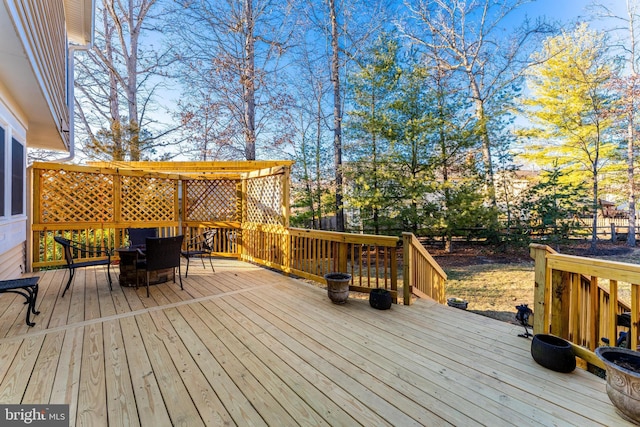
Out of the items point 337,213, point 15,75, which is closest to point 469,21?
point 337,213

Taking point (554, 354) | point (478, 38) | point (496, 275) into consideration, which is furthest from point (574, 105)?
point (554, 354)

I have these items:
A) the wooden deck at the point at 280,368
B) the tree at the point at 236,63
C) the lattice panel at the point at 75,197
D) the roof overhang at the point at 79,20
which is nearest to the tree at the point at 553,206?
the wooden deck at the point at 280,368

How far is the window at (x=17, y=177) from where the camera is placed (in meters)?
3.77

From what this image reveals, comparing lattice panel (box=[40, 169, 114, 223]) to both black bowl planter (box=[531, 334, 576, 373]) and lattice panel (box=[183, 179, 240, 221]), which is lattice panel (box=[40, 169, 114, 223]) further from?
black bowl planter (box=[531, 334, 576, 373])

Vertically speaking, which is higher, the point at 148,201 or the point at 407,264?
the point at 148,201

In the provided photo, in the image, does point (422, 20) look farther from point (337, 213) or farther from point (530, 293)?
point (530, 293)

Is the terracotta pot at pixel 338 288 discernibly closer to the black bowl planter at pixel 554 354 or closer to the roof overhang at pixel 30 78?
the black bowl planter at pixel 554 354

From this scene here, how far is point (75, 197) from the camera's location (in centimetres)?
534

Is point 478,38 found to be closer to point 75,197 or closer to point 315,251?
point 315,251

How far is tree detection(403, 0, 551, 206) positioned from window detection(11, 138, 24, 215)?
38.1ft

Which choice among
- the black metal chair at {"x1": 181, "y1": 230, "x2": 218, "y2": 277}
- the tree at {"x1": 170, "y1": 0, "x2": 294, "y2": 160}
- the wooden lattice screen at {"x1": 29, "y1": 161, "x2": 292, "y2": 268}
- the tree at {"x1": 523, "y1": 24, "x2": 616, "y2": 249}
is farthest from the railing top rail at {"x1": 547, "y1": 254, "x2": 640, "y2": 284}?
the tree at {"x1": 523, "y1": 24, "x2": 616, "y2": 249}

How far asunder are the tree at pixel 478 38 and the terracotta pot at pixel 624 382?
9.92 metres

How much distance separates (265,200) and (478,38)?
10571mm

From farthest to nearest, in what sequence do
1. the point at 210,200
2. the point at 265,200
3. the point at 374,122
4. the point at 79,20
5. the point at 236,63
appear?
1. the point at 236,63
2. the point at 374,122
3. the point at 210,200
4. the point at 265,200
5. the point at 79,20
